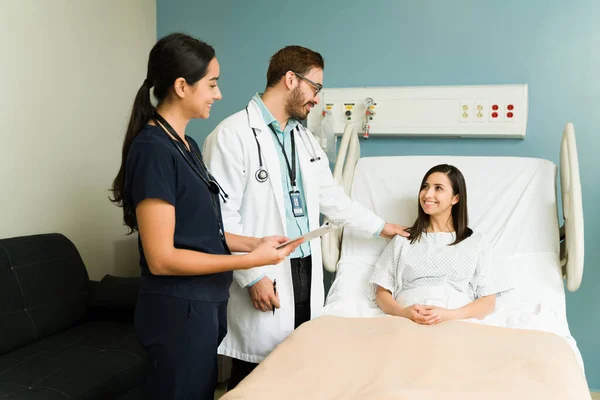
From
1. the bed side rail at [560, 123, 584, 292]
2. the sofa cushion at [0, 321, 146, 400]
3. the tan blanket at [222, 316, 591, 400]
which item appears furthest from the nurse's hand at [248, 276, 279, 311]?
the bed side rail at [560, 123, 584, 292]

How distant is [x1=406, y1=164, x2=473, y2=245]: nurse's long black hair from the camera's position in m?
2.46

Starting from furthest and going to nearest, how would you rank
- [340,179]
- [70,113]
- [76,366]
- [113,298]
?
1. [70,113]
2. [113,298]
3. [340,179]
4. [76,366]

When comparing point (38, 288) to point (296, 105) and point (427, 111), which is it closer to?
point (296, 105)

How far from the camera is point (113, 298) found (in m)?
2.82

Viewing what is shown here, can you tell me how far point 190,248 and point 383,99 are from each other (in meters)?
1.88

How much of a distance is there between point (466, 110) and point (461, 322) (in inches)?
55.2

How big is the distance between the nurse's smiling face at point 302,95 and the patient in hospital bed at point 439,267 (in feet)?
2.24

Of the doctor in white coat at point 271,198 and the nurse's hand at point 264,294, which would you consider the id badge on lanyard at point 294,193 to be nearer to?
the doctor in white coat at point 271,198

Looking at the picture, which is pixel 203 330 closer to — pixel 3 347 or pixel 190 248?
pixel 190 248

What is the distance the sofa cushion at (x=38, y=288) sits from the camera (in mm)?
2432

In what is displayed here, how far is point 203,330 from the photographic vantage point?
156cm

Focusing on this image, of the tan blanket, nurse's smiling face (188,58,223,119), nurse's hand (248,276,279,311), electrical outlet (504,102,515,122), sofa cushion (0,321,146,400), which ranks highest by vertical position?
electrical outlet (504,102,515,122)

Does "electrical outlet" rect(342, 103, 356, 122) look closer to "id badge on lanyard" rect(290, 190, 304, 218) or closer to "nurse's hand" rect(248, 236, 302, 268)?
"id badge on lanyard" rect(290, 190, 304, 218)

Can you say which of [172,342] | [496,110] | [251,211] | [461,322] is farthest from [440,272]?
[172,342]
